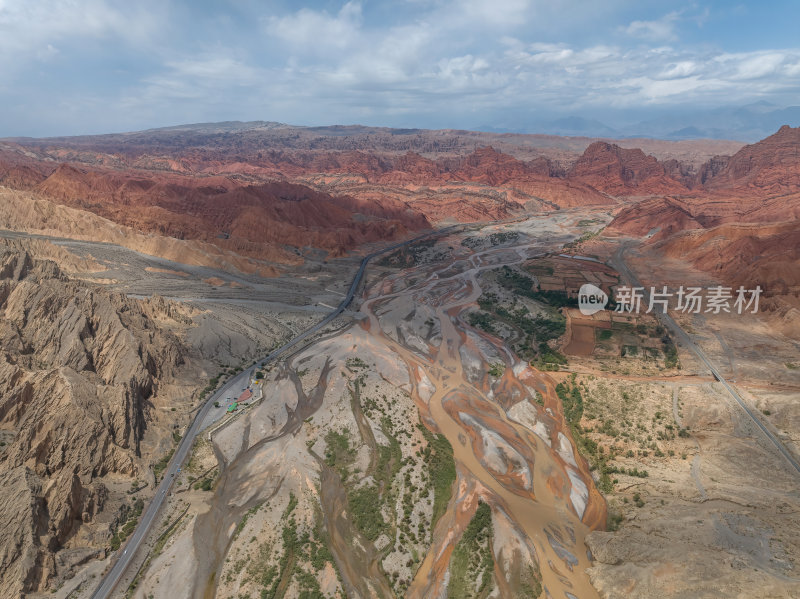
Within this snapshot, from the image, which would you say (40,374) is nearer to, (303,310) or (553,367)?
(303,310)

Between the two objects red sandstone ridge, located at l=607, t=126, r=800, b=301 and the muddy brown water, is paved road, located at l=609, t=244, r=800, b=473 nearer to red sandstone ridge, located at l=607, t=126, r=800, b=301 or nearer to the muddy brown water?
red sandstone ridge, located at l=607, t=126, r=800, b=301

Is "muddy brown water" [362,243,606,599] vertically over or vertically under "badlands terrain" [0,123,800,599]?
under

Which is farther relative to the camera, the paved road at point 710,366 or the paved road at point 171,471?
the paved road at point 710,366

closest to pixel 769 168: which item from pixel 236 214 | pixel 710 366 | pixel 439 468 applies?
pixel 710 366

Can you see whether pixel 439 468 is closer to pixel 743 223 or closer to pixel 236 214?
pixel 236 214

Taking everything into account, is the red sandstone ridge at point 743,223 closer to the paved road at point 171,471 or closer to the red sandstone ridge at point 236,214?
the red sandstone ridge at point 236,214

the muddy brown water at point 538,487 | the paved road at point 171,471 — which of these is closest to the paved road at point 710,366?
the muddy brown water at point 538,487

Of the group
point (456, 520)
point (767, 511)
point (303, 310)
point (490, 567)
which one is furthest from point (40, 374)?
point (767, 511)

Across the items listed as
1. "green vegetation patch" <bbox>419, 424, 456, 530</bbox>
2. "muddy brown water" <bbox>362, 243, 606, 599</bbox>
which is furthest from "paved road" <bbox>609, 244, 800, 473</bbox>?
"green vegetation patch" <bbox>419, 424, 456, 530</bbox>
